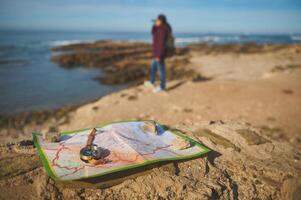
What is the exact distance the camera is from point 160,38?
7.23m

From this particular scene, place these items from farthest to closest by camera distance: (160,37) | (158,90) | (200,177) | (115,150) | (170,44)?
1. (158,90)
2. (170,44)
3. (160,37)
4. (115,150)
5. (200,177)

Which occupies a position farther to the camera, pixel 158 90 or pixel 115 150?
pixel 158 90

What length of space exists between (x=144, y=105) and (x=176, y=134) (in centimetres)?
379

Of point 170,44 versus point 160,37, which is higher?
point 160,37

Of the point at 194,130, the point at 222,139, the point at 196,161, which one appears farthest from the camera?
the point at 194,130

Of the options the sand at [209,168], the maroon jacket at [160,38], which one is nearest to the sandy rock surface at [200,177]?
the sand at [209,168]

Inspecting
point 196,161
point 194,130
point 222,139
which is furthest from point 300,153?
point 196,161

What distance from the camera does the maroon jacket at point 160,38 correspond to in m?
7.16

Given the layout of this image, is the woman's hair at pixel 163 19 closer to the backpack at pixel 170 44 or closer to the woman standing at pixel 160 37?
the woman standing at pixel 160 37

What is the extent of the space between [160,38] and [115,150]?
17.6 ft

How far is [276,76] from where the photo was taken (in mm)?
9492

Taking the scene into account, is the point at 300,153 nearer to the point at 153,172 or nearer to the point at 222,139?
the point at 222,139

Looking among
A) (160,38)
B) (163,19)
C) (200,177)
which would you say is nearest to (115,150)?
(200,177)

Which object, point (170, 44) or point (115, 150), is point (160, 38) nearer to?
point (170, 44)
